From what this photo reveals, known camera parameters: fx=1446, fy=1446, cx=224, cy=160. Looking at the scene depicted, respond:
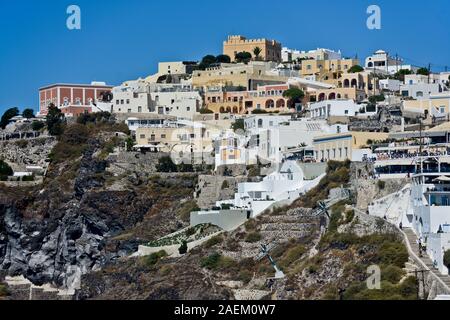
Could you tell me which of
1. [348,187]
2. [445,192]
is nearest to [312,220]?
[348,187]

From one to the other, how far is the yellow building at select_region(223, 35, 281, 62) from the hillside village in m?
0.14

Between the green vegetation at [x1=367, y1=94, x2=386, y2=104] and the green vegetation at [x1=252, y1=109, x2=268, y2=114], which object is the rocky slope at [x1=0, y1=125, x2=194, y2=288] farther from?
the green vegetation at [x1=367, y1=94, x2=386, y2=104]

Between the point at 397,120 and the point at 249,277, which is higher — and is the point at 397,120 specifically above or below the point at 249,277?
above

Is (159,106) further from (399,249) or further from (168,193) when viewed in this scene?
(399,249)

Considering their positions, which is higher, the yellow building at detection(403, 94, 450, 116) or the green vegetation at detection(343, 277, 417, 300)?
the yellow building at detection(403, 94, 450, 116)

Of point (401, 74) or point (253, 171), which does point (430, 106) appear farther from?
point (401, 74)

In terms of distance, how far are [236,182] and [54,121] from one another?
20.3m

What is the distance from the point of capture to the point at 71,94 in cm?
8519

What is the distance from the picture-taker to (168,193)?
63.1 metres

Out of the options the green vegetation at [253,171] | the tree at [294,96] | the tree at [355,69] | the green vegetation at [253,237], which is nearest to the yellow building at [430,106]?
the green vegetation at [253,171]

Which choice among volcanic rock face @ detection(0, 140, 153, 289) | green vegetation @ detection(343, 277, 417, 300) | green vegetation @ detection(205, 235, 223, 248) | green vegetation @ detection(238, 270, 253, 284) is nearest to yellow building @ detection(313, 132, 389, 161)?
green vegetation @ detection(205, 235, 223, 248)

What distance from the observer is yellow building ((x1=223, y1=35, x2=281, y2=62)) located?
88.6 metres

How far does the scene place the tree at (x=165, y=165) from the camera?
65625 mm
